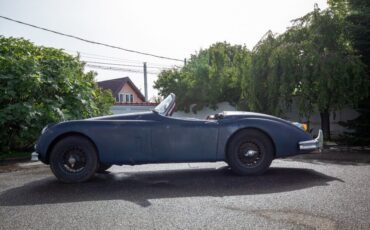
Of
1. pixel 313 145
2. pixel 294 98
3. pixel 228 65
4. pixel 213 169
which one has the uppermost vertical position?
pixel 228 65

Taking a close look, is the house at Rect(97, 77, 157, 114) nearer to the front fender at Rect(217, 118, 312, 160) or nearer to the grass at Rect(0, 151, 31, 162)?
the grass at Rect(0, 151, 31, 162)

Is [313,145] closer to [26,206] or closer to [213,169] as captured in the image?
[213,169]

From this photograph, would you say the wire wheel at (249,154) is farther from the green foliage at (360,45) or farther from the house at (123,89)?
the house at (123,89)

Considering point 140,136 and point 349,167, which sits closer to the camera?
point 140,136

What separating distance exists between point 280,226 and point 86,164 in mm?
3284

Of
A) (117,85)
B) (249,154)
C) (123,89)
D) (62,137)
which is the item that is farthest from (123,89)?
(249,154)

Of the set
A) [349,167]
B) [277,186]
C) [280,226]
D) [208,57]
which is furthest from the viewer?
[208,57]

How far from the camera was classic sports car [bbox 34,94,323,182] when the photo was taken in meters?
5.40

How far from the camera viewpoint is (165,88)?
2422 cm

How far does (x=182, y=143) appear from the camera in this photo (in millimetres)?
5453

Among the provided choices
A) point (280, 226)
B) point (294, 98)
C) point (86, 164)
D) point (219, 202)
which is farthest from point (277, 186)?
point (294, 98)

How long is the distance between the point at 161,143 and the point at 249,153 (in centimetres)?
138

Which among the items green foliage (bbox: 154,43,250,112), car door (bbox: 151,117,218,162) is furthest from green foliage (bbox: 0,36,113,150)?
green foliage (bbox: 154,43,250,112)

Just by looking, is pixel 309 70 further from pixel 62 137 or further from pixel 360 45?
pixel 62 137
